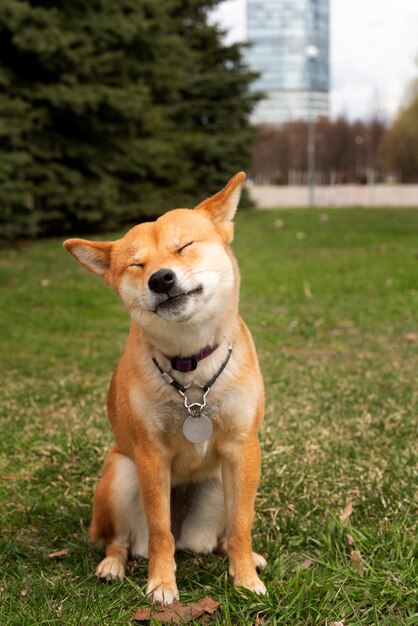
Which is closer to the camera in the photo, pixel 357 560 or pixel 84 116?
pixel 357 560

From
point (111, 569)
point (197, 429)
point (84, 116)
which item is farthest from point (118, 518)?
point (84, 116)

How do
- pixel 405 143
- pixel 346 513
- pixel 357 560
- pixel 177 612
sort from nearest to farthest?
pixel 177 612 → pixel 357 560 → pixel 346 513 → pixel 405 143

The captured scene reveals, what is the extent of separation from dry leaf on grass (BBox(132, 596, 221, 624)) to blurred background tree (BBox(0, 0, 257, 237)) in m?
10.7

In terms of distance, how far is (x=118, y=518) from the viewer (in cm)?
293

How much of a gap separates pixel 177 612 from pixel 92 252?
4.26 feet

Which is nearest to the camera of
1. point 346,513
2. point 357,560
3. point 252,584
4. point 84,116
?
point 252,584

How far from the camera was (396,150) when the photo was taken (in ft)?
193

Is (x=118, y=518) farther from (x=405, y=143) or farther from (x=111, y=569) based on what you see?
(x=405, y=143)

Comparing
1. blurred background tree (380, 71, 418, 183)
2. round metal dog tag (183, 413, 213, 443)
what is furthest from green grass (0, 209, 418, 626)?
blurred background tree (380, 71, 418, 183)

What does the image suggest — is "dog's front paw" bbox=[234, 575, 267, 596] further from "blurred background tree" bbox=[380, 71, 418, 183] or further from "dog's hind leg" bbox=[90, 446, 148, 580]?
"blurred background tree" bbox=[380, 71, 418, 183]

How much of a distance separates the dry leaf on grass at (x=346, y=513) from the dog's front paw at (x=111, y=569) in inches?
36.3

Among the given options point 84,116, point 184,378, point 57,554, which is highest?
point 84,116

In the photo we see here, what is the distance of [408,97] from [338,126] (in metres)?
52.9

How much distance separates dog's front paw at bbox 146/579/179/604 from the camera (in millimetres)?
2623
